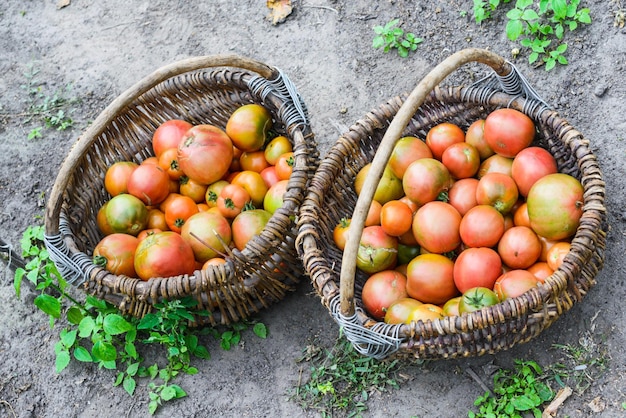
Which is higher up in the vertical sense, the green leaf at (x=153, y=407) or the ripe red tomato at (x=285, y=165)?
the ripe red tomato at (x=285, y=165)

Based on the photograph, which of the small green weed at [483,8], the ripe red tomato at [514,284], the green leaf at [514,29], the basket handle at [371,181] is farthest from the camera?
the small green weed at [483,8]

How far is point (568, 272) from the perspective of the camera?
2.04 metres

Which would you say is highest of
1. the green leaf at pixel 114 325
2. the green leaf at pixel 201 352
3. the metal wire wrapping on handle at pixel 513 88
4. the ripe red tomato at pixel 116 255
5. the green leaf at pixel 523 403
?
the metal wire wrapping on handle at pixel 513 88

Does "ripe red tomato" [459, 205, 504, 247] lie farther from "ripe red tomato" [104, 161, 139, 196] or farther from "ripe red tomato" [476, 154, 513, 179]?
"ripe red tomato" [104, 161, 139, 196]

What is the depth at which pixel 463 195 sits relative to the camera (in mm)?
2549

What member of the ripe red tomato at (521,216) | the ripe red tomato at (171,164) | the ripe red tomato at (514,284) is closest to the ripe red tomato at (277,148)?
the ripe red tomato at (171,164)

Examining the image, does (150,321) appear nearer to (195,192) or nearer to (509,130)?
(195,192)

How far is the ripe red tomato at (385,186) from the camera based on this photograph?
2.65m

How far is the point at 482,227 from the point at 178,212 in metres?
1.37

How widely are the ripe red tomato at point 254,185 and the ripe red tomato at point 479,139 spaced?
950mm

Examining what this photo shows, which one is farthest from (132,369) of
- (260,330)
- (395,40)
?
(395,40)

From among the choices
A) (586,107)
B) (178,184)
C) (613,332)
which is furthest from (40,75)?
(613,332)

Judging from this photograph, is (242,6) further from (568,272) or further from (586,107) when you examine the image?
(568,272)

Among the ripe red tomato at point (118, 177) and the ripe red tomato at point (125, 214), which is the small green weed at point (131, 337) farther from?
the ripe red tomato at point (118, 177)
